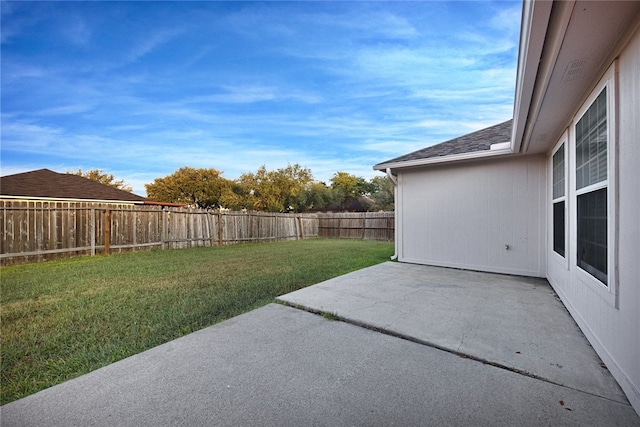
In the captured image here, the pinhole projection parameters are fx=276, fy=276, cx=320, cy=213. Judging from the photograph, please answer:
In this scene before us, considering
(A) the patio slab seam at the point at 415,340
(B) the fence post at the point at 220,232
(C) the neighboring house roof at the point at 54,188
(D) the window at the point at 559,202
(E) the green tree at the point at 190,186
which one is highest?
(E) the green tree at the point at 190,186

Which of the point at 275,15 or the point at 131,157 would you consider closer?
the point at 275,15

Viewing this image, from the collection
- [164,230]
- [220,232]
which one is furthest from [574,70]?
[220,232]

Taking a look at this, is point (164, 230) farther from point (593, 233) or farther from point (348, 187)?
point (348, 187)

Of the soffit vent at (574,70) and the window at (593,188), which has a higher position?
the soffit vent at (574,70)

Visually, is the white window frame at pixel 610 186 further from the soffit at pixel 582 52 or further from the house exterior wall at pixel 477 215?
the house exterior wall at pixel 477 215

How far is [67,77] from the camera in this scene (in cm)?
675

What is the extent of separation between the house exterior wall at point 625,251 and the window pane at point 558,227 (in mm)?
1774

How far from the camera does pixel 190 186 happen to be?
27.0m

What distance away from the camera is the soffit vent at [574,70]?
81.1 inches

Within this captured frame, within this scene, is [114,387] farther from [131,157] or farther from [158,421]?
[131,157]

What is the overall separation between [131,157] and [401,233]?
1513 cm

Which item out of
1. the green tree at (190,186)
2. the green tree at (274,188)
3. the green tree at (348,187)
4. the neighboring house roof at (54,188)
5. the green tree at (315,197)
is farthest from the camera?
the green tree at (348,187)

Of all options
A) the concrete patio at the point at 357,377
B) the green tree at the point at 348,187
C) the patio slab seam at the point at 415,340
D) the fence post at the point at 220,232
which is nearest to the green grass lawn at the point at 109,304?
the concrete patio at the point at 357,377

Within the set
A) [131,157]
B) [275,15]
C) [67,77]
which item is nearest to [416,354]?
[275,15]
